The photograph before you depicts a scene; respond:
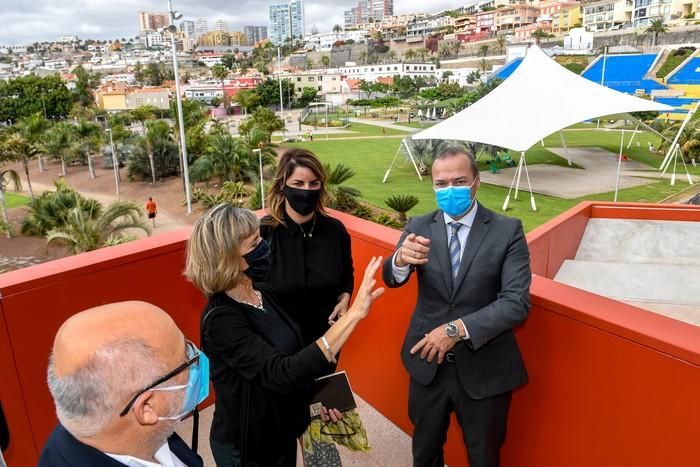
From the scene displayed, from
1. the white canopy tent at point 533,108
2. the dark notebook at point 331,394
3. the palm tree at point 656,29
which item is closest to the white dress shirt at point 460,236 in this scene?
the dark notebook at point 331,394

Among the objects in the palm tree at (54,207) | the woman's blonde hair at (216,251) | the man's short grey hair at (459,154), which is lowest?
the palm tree at (54,207)

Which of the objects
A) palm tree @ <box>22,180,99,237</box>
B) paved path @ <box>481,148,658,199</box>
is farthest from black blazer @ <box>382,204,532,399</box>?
palm tree @ <box>22,180,99,237</box>

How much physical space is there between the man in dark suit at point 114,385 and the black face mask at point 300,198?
1.43m

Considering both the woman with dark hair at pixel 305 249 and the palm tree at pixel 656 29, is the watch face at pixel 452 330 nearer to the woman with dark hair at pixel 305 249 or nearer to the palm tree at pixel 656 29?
the woman with dark hair at pixel 305 249

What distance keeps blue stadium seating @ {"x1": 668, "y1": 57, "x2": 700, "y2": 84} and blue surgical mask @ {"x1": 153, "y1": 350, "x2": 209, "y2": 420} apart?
65.3m

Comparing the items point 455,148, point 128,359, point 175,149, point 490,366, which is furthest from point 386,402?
point 175,149

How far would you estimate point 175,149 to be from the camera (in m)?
31.7

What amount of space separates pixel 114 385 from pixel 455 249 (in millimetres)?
1521

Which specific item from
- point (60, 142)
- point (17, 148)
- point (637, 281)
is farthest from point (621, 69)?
point (17, 148)

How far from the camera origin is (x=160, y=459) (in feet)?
4.26

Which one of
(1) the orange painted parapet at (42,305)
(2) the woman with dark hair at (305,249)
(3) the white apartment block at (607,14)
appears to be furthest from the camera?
(3) the white apartment block at (607,14)

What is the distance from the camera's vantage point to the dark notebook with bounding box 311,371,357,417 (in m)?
2.26

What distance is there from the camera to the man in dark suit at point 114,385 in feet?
3.51

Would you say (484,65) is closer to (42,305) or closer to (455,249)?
(455,249)
